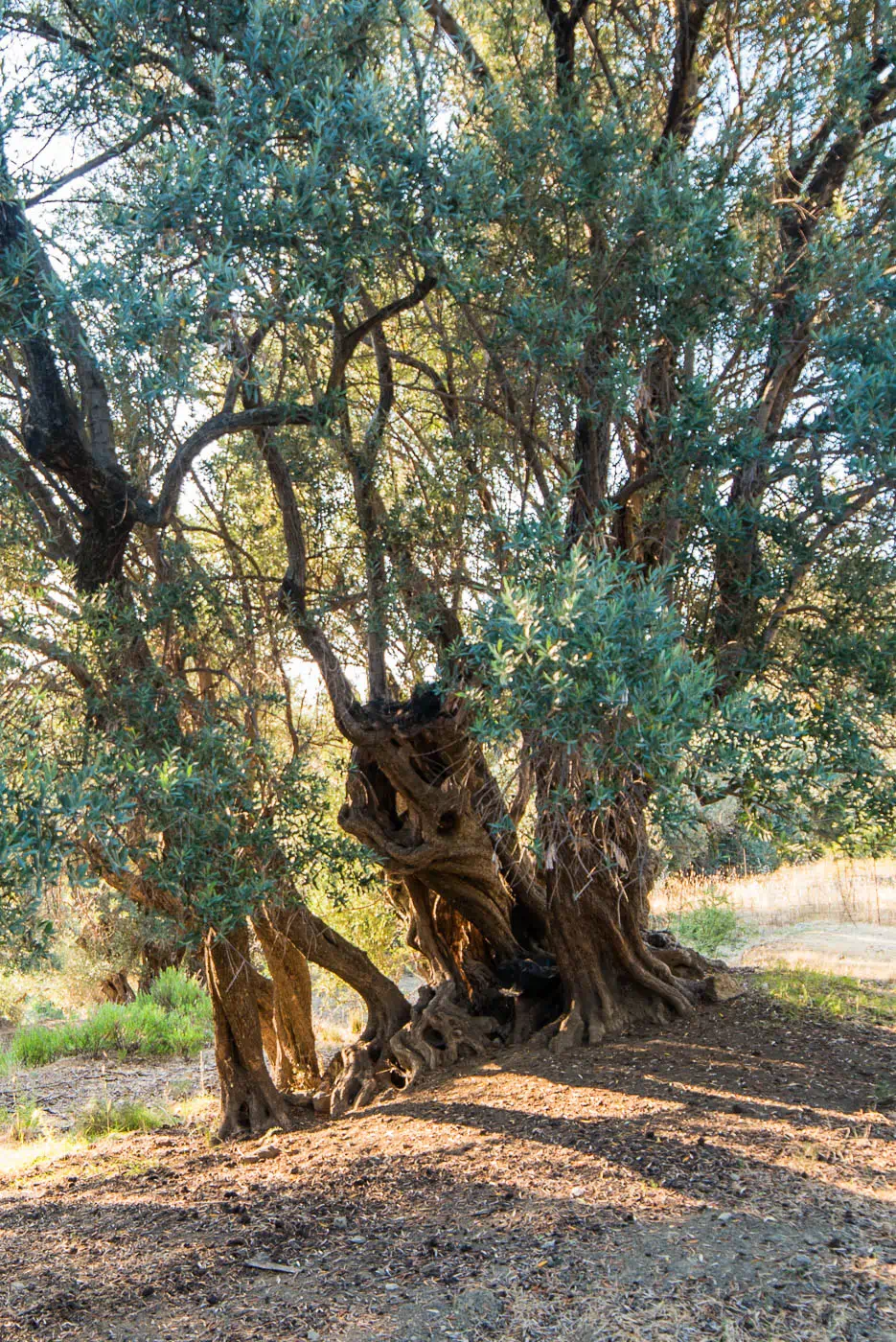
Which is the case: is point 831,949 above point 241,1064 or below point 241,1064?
below

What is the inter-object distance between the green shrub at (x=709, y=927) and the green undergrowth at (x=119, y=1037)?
7.23 m

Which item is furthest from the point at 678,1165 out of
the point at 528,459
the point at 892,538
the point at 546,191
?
the point at 546,191

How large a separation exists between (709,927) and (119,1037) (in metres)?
8.71

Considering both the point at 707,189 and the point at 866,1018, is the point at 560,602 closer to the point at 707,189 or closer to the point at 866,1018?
the point at 707,189

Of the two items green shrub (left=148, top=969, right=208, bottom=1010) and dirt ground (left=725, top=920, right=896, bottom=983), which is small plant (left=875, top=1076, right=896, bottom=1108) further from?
green shrub (left=148, top=969, right=208, bottom=1010)

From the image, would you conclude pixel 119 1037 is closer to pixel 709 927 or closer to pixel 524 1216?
pixel 709 927

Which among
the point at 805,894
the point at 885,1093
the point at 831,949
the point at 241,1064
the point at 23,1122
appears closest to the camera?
the point at 885,1093

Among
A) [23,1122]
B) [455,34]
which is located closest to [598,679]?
[455,34]

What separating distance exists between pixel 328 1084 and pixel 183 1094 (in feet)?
11.6

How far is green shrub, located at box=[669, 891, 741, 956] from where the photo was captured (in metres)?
15.7

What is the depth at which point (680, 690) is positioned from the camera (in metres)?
4.19

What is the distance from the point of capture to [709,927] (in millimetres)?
15891

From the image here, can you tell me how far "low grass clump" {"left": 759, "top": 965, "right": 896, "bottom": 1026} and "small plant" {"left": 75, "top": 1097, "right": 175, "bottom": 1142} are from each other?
19.1 feet

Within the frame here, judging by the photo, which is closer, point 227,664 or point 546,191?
point 546,191
